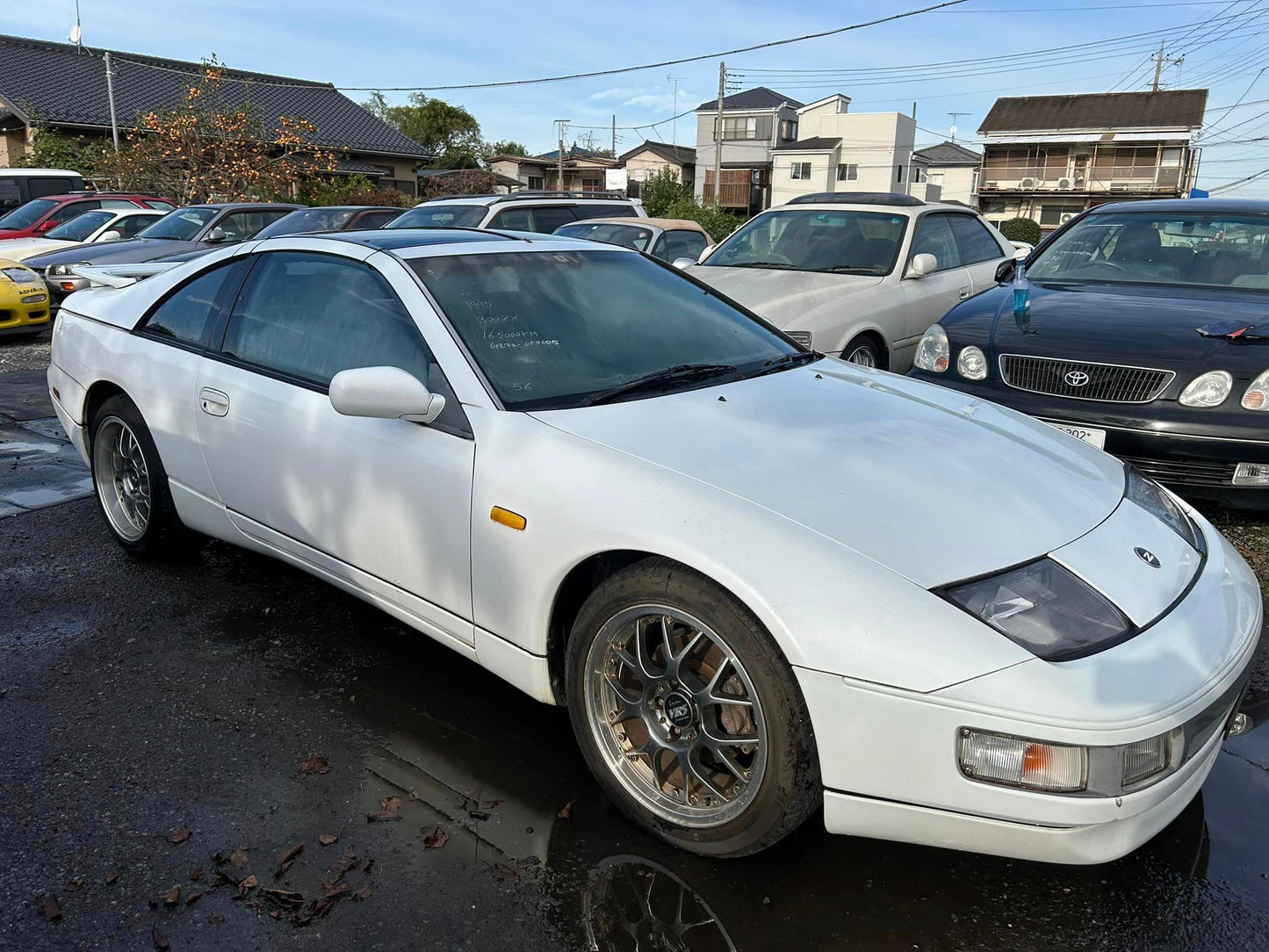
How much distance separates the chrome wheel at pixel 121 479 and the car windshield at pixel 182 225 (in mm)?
9011

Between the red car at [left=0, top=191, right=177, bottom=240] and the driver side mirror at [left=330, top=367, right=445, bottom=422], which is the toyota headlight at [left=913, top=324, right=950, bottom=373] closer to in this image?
the driver side mirror at [left=330, top=367, right=445, bottom=422]

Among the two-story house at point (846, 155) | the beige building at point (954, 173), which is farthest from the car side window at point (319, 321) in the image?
the beige building at point (954, 173)

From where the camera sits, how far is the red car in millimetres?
15188

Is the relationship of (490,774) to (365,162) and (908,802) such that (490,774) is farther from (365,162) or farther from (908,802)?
(365,162)

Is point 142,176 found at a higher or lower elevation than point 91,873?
higher

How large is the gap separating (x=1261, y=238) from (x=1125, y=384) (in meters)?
2.06

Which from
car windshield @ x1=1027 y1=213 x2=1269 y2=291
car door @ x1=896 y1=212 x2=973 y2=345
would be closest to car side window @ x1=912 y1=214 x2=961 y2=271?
car door @ x1=896 y1=212 x2=973 y2=345

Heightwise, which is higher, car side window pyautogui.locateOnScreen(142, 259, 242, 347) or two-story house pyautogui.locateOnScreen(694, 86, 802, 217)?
two-story house pyautogui.locateOnScreen(694, 86, 802, 217)

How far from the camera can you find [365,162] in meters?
39.2

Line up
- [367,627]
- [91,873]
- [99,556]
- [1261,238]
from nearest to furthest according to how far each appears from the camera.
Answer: [91,873] < [367,627] < [99,556] < [1261,238]

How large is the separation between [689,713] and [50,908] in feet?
5.08

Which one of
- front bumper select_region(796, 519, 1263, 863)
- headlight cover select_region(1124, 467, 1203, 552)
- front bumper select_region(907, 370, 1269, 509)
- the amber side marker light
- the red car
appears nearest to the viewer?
front bumper select_region(796, 519, 1263, 863)

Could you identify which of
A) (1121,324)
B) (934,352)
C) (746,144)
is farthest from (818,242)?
(746,144)

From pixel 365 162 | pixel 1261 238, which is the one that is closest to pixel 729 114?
pixel 365 162
